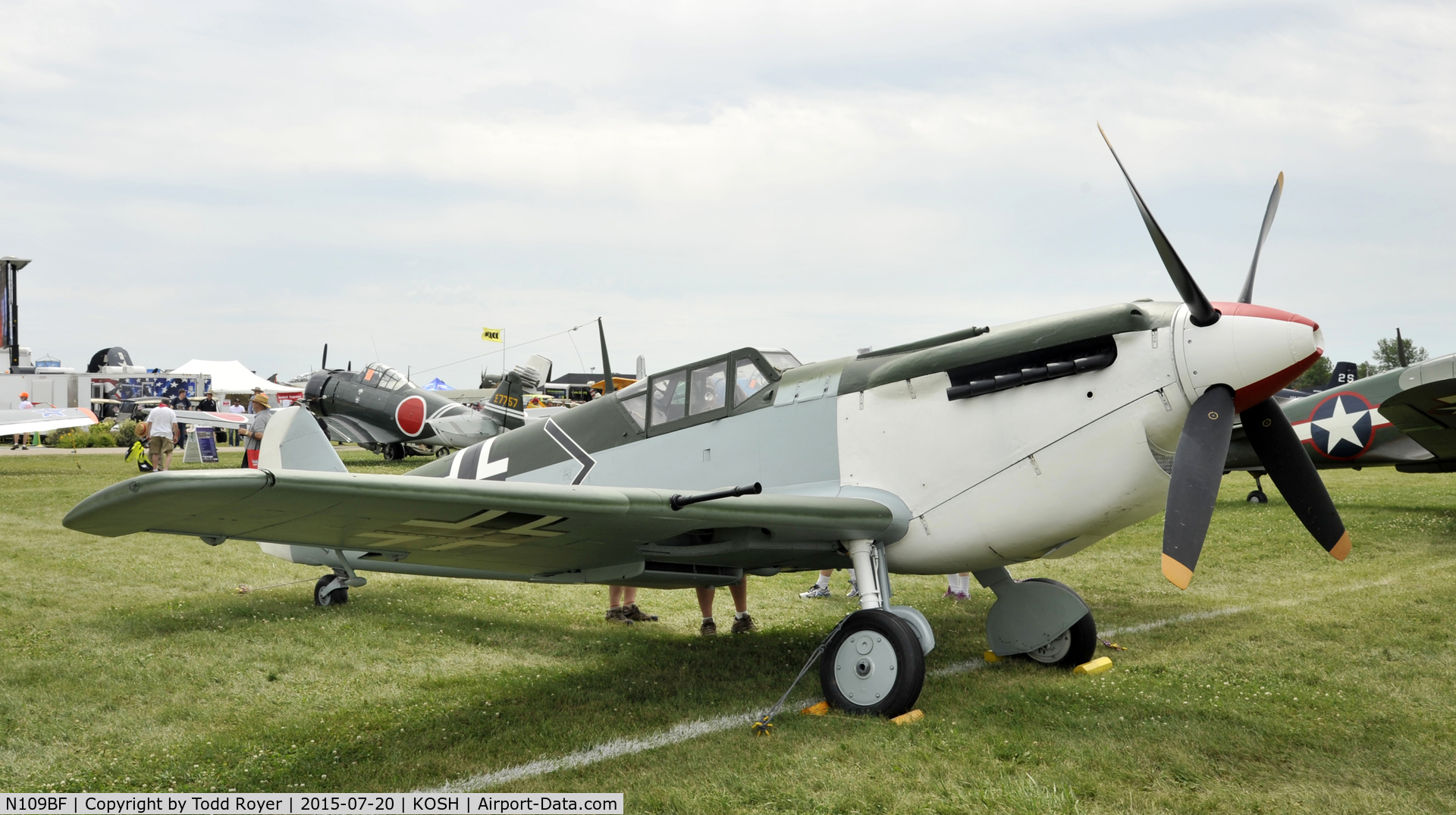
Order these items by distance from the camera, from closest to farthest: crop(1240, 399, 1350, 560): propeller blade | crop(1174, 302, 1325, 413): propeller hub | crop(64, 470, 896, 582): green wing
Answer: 1. crop(64, 470, 896, 582): green wing
2. crop(1174, 302, 1325, 413): propeller hub
3. crop(1240, 399, 1350, 560): propeller blade

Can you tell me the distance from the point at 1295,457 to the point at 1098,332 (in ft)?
4.66

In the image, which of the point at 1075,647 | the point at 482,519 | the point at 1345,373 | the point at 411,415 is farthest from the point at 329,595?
the point at 1345,373

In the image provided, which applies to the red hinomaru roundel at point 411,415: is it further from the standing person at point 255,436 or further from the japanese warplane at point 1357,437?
the japanese warplane at point 1357,437

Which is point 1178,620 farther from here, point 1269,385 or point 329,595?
point 329,595

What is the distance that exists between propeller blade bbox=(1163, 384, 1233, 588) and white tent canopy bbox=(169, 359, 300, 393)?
124 ft

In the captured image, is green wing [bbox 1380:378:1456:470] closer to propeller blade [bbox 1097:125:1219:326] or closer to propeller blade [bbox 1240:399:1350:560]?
propeller blade [bbox 1240:399:1350:560]

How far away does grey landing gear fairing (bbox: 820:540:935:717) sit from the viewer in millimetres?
4613

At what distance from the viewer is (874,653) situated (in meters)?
4.73

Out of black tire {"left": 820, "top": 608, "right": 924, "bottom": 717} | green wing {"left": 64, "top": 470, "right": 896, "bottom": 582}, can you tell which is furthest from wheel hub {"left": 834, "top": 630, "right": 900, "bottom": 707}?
green wing {"left": 64, "top": 470, "right": 896, "bottom": 582}

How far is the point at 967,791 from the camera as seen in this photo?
370 centimetres

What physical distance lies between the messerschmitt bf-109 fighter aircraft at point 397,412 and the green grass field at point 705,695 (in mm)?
13575

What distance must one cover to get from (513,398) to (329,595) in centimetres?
1643

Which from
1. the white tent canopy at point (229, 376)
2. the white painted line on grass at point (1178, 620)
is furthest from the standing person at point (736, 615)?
the white tent canopy at point (229, 376)

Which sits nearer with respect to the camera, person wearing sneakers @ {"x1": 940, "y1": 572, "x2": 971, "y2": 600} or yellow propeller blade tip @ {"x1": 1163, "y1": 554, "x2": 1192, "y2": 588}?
yellow propeller blade tip @ {"x1": 1163, "y1": 554, "x2": 1192, "y2": 588}
